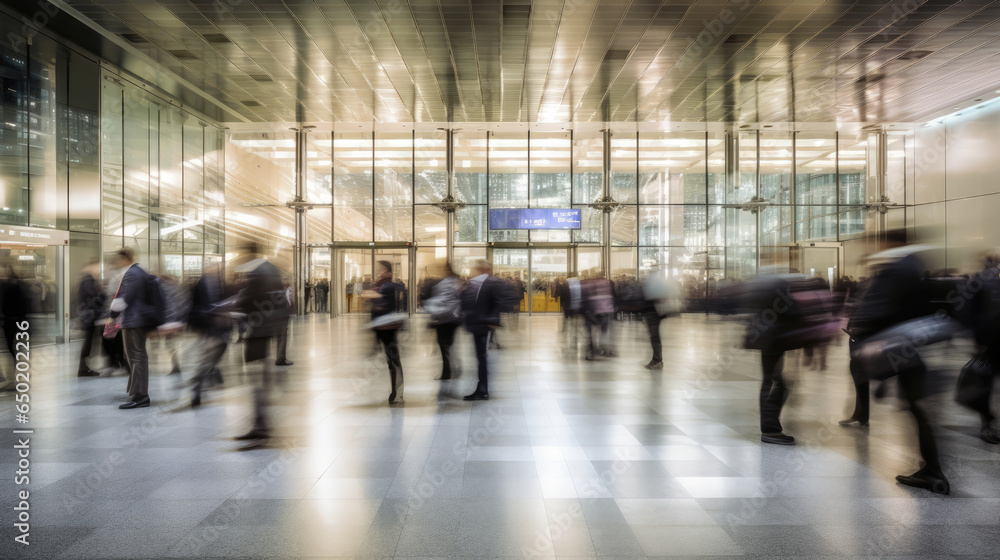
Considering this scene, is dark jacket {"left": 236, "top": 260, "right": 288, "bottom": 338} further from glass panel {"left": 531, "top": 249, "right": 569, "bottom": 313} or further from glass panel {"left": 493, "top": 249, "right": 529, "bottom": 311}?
glass panel {"left": 531, "top": 249, "right": 569, "bottom": 313}

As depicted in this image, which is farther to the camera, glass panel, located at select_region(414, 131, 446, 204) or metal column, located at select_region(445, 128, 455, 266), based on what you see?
glass panel, located at select_region(414, 131, 446, 204)

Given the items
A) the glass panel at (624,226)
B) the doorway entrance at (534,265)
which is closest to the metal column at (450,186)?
the doorway entrance at (534,265)

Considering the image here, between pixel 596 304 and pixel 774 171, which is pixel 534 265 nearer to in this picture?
pixel 774 171

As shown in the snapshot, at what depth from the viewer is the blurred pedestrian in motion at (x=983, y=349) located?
4.75 metres

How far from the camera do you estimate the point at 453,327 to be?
7.25m

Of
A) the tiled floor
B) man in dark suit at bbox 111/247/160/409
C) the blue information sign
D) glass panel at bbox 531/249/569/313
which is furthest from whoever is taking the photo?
glass panel at bbox 531/249/569/313

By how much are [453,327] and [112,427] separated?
4.08 metres

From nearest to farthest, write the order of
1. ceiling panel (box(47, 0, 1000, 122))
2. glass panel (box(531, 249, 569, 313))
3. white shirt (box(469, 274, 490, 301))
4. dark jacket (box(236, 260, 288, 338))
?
1. dark jacket (box(236, 260, 288, 338))
2. white shirt (box(469, 274, 490, 301))
3. ceiling panel (box(47, 0, 1000, 122))
4. glass panel (box(531, 249, 569, 313))

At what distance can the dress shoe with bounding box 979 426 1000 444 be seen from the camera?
4785mm

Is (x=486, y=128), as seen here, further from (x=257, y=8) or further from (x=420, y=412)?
(x=420, y=412)

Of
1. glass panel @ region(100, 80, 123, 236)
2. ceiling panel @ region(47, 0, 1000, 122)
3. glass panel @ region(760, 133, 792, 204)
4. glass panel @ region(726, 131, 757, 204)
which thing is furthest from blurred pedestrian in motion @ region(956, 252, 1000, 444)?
glass panel @ region(100, 80, 123, 236)

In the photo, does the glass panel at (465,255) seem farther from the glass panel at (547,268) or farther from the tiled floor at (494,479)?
the tiled floor at (494,479)

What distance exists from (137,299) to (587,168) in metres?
18.6

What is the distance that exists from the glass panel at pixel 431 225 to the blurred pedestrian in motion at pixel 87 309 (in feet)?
45.4
